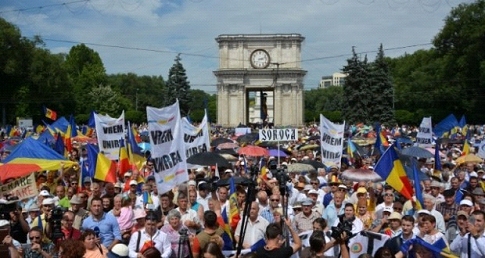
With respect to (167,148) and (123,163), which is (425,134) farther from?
(167,148)

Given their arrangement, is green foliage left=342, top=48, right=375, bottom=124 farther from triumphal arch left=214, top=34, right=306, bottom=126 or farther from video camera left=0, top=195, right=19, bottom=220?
video camera left=0, top=195, right=19, bottom=220

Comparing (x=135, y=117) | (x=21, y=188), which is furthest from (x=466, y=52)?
(x=21, y=188)

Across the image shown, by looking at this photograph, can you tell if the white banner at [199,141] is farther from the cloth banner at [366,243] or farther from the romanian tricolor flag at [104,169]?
the cloth banner at [366,243]

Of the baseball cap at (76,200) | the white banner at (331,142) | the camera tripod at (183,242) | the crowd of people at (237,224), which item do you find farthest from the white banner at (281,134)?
the camera tripod at (183,242)

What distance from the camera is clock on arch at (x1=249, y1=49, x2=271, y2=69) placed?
2872 inches

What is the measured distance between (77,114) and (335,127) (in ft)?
215

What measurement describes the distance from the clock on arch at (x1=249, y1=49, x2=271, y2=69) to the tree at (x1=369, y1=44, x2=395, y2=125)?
12451mm

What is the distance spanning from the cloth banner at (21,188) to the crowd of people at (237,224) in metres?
0.18

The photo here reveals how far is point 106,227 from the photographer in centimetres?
909

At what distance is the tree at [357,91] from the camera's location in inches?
2464

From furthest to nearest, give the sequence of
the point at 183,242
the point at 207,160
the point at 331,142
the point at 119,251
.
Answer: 1. the point at 331,142
2. the point at 207,160
3. the point at 183,242
4. the point at 119,251

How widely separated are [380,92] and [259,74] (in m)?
14.6

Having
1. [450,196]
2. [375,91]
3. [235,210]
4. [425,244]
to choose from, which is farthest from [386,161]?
[375,91]

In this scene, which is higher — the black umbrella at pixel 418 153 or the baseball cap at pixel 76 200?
the baseball cap at pixel 76 200
